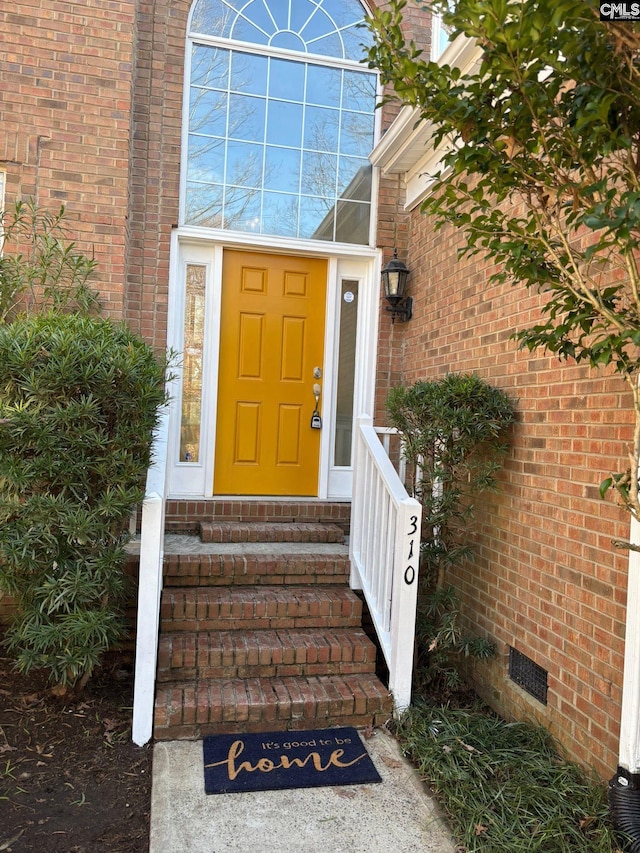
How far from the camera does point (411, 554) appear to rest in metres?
3.27

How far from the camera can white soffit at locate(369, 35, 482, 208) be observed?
401 cm

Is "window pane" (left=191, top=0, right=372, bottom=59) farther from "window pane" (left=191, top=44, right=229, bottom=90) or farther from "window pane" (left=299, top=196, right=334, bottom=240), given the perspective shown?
"window pane" (left=299, top=196, right=334, bottom=240)

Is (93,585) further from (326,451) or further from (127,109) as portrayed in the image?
(127,109)

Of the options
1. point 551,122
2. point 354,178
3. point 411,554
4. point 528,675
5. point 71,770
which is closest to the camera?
point 551,122

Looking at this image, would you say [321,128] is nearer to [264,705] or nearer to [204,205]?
[204,205]

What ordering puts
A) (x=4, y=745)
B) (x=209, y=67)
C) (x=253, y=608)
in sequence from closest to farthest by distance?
(x=4, y=745) → (x=253, y=608) → (x=209, y=67)

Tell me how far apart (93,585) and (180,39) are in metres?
4.12

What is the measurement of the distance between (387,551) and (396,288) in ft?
7.76

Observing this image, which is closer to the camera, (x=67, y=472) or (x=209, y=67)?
(x=67, y=472)

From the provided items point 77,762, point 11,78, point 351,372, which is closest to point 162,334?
point 351,372

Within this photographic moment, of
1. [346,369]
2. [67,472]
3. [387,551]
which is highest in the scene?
[346,369]

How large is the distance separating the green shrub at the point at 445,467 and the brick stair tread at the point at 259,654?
416 millimetres

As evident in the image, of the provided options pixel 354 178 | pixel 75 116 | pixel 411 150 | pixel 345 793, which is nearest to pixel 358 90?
pixel 354 178

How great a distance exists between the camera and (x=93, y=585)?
300 centimetres
